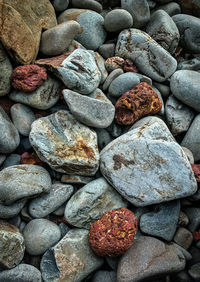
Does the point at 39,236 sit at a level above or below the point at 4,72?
below

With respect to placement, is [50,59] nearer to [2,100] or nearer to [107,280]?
[2,100]

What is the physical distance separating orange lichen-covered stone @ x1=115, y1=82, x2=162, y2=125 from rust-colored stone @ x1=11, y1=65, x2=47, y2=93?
0.84 m

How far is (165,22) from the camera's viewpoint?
340 cm

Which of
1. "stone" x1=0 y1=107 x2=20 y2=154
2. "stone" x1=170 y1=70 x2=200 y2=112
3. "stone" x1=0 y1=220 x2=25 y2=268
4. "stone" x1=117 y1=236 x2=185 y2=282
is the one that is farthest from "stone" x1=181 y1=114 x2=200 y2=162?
"stone" x1=0 y1=220 x2=25 y2=268

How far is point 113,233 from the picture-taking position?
7.89 feet

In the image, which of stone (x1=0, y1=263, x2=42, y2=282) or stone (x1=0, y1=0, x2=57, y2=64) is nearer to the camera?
stone (x1=0, y1=263, x2=42, y2=282)

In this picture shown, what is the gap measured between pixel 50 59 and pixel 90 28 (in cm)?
70

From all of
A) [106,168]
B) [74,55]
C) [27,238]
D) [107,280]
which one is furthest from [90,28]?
Result: [107,280]

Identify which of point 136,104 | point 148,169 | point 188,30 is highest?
point 188,30

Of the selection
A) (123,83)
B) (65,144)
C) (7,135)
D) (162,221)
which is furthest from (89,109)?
(162,221)

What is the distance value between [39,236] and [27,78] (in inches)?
58.6

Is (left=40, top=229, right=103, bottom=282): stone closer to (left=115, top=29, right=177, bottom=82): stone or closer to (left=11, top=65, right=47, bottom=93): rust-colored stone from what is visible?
(left=11, top=65, right=47, bottom=93): rust-colored stone

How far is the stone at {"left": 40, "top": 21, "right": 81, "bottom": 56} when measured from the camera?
288cm

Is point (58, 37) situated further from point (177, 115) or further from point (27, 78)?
point (177, 115)
